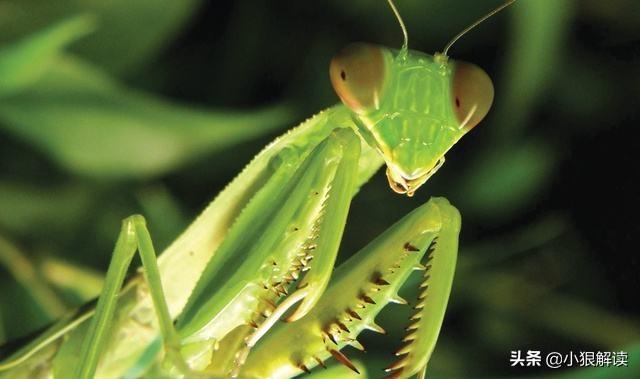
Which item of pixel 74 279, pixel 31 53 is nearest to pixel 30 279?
pixel 74 279

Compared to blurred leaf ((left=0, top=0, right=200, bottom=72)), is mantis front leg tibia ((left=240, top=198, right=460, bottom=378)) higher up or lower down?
lower down

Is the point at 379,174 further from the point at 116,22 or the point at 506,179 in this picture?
the point at 116,22

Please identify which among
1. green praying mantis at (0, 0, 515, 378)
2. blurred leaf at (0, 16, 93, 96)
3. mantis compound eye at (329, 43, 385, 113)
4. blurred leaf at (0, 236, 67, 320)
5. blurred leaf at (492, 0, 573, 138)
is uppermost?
blurred leaf at (0, 16, 93, 96)

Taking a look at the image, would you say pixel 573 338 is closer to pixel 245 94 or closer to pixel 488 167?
pixel 488 167

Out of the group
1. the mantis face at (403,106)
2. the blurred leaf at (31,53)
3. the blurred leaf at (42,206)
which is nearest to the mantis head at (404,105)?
the mantis face at (403,106)

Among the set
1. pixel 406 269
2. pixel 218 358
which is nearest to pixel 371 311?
pixel 406 269

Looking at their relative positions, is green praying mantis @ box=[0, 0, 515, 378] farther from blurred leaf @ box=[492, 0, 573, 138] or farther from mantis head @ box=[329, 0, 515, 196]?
blurred leaf @ box=[492, 0, 573, 138]

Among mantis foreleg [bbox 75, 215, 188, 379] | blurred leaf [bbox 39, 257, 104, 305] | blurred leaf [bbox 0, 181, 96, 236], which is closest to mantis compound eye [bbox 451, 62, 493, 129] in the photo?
mantis foreleg [bbox 75, 215, 188, 379]

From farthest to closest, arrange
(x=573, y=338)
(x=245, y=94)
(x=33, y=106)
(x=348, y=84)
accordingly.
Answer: (x=245, y=94), (x=573, y=338), (x=33, y=106), (x=348, y=84)
